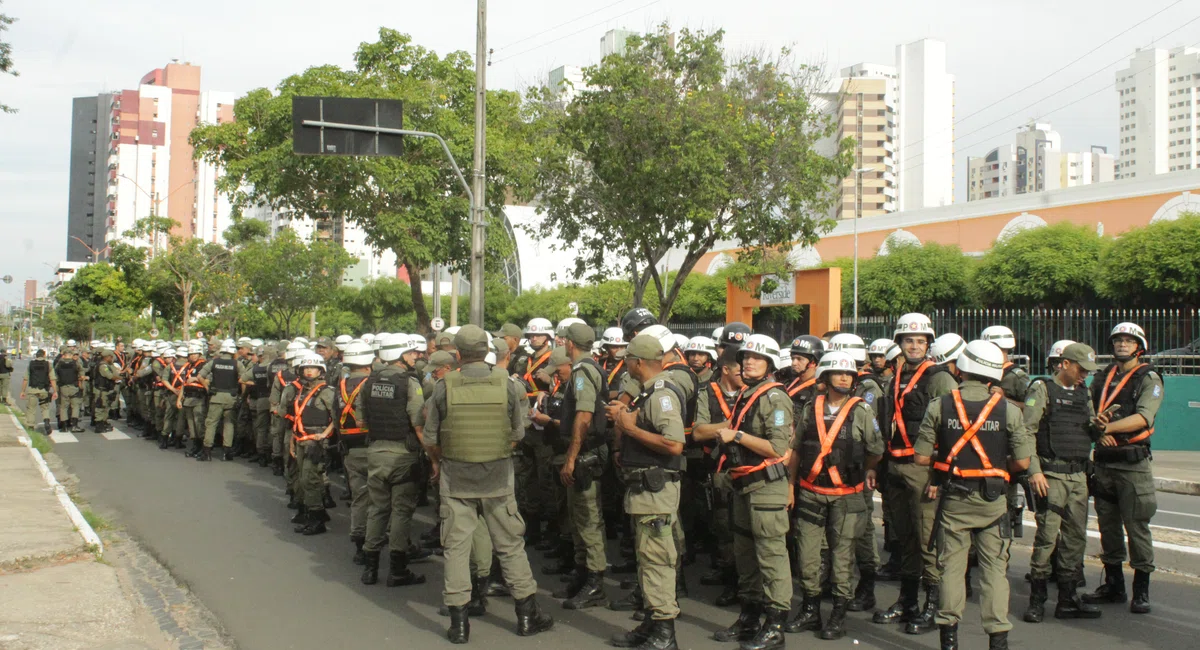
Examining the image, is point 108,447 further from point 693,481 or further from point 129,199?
point 129,199

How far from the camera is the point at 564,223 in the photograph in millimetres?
20375

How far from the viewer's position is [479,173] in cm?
1703

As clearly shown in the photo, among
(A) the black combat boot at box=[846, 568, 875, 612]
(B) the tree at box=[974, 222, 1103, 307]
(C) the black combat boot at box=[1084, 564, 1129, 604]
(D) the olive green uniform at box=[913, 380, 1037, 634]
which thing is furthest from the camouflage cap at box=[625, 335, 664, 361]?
(B) the tree at box=[974, 222, 1103, 307]

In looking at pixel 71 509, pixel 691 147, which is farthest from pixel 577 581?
pixel 691 147

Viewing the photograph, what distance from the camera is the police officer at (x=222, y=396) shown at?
51.1 ft

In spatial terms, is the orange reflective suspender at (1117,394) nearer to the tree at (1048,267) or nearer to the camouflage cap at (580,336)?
the camouflage cap at (580,336)

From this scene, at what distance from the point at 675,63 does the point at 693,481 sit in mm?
12101

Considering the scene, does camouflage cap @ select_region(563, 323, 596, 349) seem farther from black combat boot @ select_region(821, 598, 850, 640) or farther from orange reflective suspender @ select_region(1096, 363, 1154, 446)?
orange reflective suspender @ select_region(1096, 363, 1154, 446)

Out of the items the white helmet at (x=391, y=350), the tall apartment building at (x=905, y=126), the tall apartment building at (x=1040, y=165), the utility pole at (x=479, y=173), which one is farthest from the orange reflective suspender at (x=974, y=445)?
the tall apartment building at (x=1040, y=165)

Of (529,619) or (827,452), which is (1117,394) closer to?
(827,452)

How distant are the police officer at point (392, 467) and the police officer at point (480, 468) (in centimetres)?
132

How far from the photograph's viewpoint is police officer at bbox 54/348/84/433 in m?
19.4

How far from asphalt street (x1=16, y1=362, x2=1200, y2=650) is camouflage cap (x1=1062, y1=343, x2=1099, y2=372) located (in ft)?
5.74

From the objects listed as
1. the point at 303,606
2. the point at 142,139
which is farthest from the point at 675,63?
the point at 142,139
